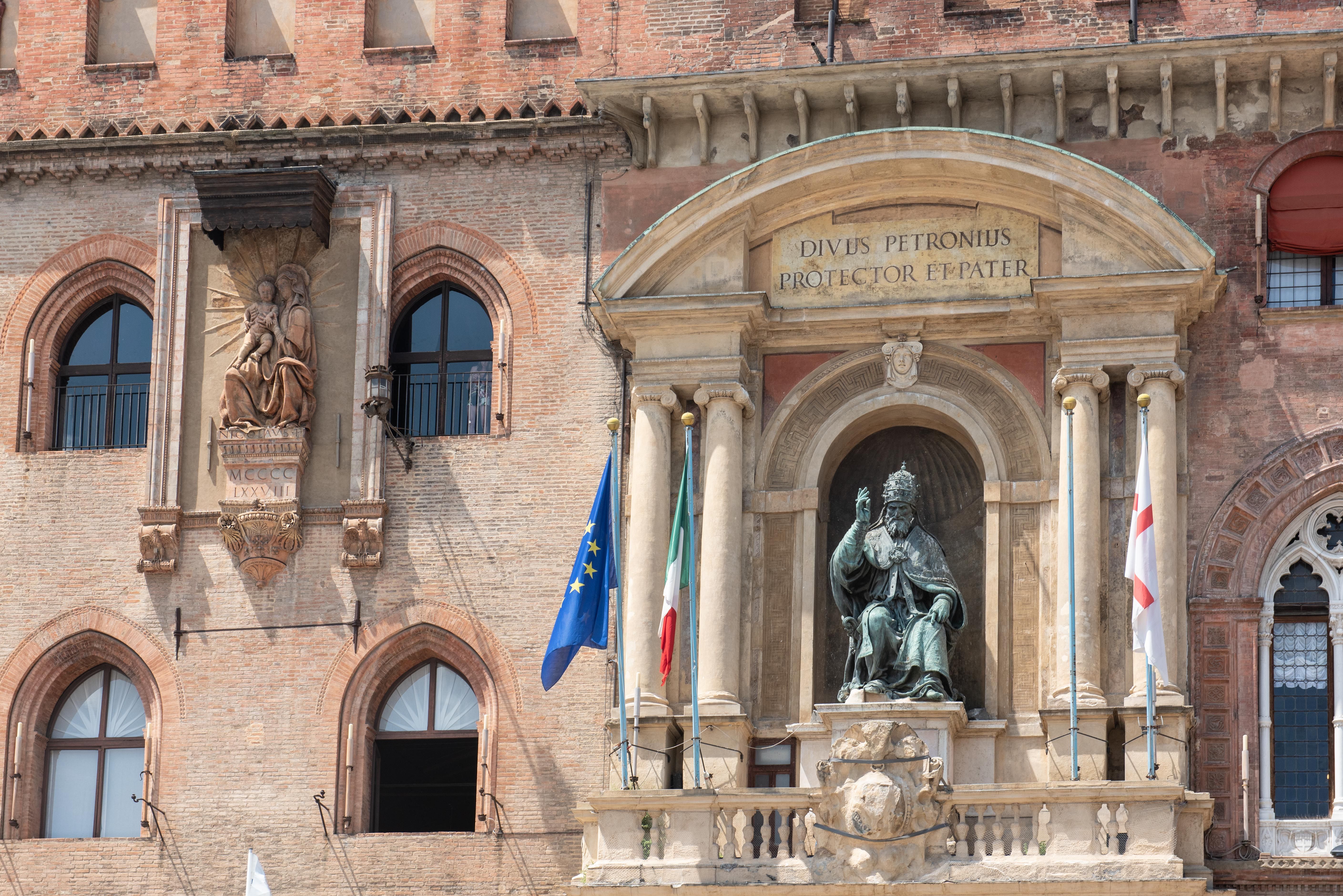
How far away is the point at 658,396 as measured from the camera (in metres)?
25.2

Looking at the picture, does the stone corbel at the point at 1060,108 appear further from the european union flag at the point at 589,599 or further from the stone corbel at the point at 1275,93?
the european union flag at the point at 589,599

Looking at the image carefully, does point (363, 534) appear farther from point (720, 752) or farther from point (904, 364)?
point (904, 364)

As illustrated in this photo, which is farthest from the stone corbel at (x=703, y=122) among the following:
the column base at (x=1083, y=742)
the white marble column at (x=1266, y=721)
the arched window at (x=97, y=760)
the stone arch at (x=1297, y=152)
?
the arched window at (x=97, y=760)

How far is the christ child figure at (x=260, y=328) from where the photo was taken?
86.2 ft

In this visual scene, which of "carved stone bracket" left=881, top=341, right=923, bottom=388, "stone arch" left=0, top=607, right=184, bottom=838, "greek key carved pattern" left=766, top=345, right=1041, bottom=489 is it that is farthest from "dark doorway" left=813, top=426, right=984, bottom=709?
"stone arch" left=0, top=607, right=184, bottom=838

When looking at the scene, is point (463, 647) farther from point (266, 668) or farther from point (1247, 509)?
point (1247, 509)

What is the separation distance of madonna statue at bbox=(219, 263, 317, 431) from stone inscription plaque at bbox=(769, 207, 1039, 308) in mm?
4668

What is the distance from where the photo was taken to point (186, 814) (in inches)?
1000

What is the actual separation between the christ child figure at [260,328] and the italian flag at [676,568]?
470 centimetres

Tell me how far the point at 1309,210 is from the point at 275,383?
1005 centimetres

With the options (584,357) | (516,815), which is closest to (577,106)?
(584,357)

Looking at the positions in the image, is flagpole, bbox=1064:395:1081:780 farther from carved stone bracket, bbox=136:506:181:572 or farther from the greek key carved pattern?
carved stone bracket, bbox=136:506:181:572

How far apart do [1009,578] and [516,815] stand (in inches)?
200

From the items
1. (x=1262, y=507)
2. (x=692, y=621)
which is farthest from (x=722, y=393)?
(x=1262, y=507)
